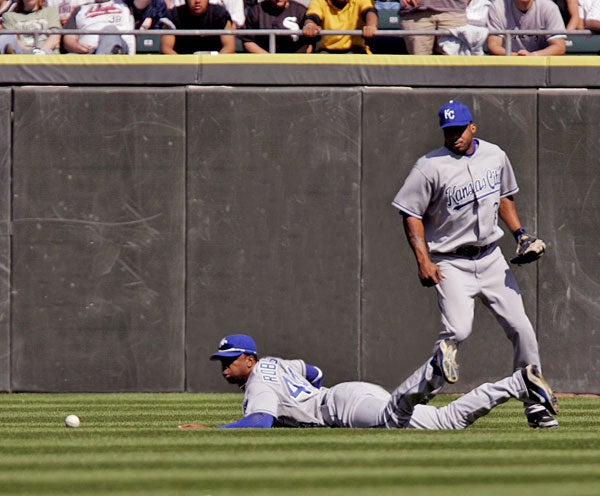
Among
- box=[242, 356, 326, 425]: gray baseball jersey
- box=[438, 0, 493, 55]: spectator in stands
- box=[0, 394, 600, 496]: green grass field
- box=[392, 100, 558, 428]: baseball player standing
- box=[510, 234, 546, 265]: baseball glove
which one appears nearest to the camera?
box=[0, 394, 600, 496]: green grass field

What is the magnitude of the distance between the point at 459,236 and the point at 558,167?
13.7ft

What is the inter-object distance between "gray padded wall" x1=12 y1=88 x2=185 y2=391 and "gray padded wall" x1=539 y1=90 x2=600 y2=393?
132 inches

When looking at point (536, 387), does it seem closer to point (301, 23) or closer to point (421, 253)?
point (421, 253)

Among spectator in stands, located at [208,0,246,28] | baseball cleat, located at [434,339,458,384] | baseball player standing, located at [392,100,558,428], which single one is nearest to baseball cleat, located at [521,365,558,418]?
baseball cleat, located at [434,339,458,384]

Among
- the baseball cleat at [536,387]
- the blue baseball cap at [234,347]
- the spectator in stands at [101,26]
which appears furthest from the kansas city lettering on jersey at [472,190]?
the spectator in stands at [101,26]

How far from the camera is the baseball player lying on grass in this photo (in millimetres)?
6812

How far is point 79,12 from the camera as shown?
12531mm

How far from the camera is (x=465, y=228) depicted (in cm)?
772

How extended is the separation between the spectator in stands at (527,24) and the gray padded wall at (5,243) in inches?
183

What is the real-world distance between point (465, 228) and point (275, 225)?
13.4 feet

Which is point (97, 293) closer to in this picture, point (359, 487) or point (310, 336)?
point (310, 336)

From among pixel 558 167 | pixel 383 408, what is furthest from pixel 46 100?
pixel 383 408

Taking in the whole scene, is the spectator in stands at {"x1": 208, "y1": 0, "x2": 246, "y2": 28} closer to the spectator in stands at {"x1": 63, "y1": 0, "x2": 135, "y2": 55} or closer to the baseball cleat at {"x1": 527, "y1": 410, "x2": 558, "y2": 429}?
the spectator in stands at {"x1": 63, "y1": 0, "x2": 135, "y2": 55}

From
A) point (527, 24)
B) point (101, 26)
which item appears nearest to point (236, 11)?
point (101, 26)
